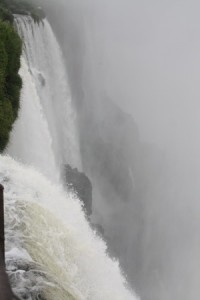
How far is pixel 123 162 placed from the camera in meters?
56.5

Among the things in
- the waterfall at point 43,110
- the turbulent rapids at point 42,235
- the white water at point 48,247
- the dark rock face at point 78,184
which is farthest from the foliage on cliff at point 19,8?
the white water at point 48,247

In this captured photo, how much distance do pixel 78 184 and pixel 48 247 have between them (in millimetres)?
19683

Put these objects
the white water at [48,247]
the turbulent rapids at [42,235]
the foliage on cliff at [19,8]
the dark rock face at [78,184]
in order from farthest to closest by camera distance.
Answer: the foliage on cliff at [19,8] → the dark rock face at [78,184] → the turbulent rapids at [42,235] → the white water at [48,247]

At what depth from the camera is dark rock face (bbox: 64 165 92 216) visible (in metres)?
32.5

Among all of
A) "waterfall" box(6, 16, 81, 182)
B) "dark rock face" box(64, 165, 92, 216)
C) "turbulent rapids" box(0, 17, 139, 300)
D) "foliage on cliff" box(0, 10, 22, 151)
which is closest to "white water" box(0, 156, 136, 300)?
"turbulent rapids" box(0, 17, 139, 300)

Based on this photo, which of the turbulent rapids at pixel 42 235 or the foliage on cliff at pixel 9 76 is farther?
the foliage on cliff at pixel 9 76

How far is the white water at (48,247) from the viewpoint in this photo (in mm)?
11422

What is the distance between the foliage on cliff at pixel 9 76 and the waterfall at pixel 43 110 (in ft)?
3.68

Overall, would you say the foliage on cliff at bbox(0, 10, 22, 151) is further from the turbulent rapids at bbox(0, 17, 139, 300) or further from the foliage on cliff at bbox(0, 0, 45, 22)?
the foliage on cliff at bbox(0, 0, 45, 22)

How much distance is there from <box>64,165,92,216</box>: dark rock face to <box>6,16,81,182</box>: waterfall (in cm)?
90

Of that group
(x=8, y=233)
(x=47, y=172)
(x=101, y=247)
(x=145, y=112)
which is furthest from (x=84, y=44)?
(x=8, y=233)

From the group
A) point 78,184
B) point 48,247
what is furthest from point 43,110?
point 48,247

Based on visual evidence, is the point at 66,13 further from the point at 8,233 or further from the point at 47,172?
the point at 8,233

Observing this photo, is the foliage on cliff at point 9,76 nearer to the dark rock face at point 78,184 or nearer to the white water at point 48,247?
the white water at point 48,247
